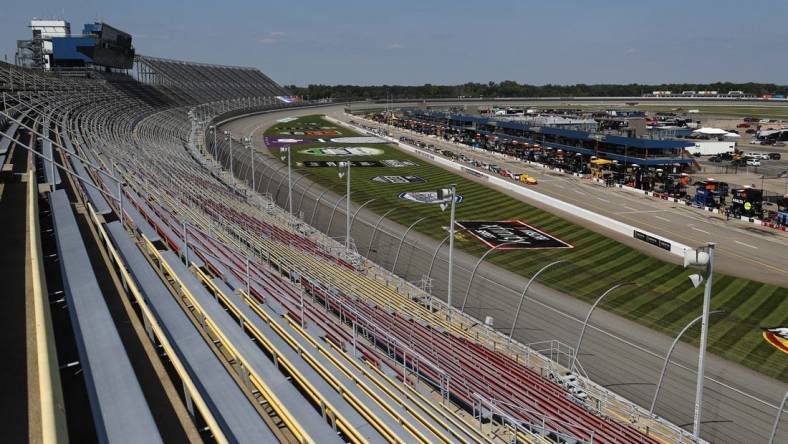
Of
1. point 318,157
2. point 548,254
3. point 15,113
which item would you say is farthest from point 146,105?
point 548,254

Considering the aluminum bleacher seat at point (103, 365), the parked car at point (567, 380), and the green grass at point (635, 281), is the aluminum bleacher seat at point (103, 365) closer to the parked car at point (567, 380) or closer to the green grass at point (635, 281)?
the parked car at point (567, 380)

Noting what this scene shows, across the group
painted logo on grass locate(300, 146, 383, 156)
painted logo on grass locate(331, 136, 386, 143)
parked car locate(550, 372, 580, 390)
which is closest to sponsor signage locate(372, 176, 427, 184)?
painted logo on grass locate(300, 146, 383, 156)

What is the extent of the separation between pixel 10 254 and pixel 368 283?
44.0 ft

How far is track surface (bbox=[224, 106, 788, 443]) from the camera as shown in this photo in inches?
695

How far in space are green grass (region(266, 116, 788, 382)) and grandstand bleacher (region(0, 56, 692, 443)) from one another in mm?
7387

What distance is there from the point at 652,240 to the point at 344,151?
56119 mm

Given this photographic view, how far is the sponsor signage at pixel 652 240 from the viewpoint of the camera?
3450 cm

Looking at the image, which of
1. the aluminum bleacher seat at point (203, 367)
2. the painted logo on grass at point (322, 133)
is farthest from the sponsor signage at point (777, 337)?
the painted logo on grass at point (322, 133)

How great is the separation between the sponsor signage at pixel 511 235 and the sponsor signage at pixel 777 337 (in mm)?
14064

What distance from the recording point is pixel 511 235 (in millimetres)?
39469

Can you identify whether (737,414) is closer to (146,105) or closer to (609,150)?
(609,150)

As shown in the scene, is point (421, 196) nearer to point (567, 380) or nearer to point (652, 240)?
point (652, 240)

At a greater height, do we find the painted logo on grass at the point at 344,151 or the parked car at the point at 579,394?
the painted logo on grass at the point at 344,151

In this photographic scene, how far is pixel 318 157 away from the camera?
79.0 m
